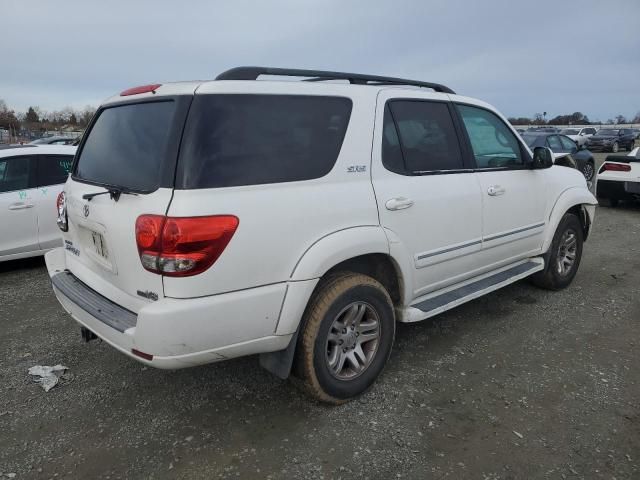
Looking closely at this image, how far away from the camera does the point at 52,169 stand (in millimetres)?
6016

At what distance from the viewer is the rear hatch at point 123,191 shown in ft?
7.84

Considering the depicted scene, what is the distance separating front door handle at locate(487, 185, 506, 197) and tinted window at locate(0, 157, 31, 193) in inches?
204

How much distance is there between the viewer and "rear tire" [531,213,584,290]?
15.4ft

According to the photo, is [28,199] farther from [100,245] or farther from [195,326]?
[195,326]

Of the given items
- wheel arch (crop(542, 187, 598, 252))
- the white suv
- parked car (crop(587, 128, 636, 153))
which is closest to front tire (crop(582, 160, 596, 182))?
wheel arch (crop(542, 187, 598, 252))

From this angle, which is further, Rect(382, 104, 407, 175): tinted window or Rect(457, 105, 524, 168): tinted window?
Rect(457, 105, 524, 168): tinted window

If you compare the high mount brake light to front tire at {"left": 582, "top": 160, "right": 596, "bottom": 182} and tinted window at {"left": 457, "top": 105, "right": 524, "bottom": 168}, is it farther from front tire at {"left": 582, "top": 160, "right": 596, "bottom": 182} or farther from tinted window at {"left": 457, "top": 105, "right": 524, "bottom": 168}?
front tire at {"left": 582, "top": 160, "right": 596, "bottom": 182}

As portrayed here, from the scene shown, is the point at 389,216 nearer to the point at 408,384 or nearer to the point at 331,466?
the point at 408,384

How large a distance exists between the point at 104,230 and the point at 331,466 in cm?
170

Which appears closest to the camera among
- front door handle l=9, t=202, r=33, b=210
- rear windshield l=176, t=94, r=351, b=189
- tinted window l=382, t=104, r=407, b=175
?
rear windshield l=176, t=94, r=351, b=189

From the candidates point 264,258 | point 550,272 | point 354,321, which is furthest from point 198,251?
point 550,272

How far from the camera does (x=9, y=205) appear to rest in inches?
220

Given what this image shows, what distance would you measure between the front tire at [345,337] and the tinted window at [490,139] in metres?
1.53

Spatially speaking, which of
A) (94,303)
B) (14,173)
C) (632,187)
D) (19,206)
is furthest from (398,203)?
(632,187)
